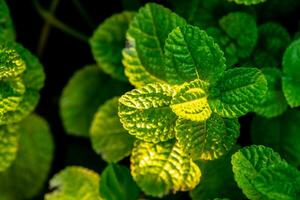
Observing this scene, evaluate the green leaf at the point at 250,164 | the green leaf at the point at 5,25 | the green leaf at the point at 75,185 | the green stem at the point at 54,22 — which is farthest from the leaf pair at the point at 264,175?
the green stem at the point at 54,22

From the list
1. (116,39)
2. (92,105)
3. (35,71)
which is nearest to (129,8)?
(116,39)

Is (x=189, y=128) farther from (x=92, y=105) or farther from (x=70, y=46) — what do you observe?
(x=70, y=46)

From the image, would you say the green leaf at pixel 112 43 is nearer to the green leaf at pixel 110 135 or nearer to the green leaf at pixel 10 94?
the green leaf at pixel 110 135

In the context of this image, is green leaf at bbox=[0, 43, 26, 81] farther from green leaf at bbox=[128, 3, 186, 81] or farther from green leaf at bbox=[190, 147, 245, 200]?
green leaf at bbox=[190, 147, 245, 200]

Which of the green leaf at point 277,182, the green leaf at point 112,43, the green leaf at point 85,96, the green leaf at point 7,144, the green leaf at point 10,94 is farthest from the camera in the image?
the green leaf at point 85,96

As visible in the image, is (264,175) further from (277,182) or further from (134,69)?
(134,69)

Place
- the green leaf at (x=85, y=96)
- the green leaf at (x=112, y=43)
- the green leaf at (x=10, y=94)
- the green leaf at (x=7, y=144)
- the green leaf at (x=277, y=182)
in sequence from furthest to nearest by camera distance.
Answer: the green leaf at (x=85, y=96) < the green leaf at (x=112, y=43) < the green leaf at (x=7, y=144) < the green leaf at (x=10, y=94) < the green leaf at (x=277, y=182)
